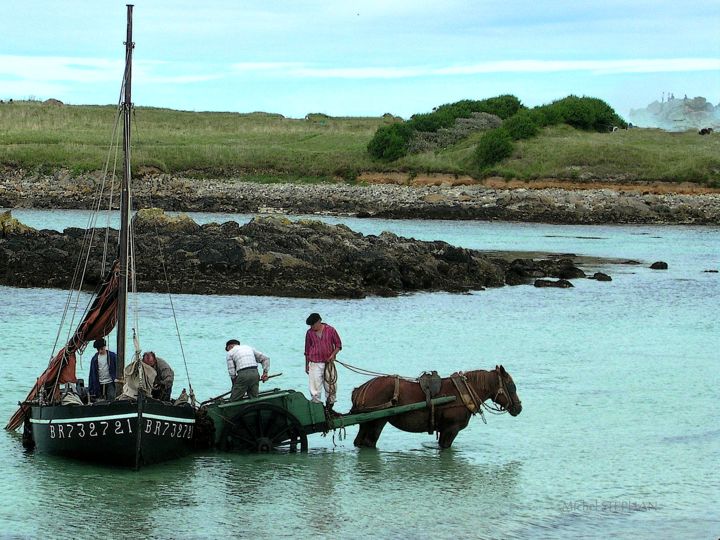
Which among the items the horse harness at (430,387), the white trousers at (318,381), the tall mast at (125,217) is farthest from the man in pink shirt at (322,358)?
the tall mast at (125,217)

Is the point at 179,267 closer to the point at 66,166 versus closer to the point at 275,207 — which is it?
the point at 275,207

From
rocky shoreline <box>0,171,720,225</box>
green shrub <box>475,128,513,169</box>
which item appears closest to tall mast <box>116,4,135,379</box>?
rocky shoreline <box>0,171,720,225</box>

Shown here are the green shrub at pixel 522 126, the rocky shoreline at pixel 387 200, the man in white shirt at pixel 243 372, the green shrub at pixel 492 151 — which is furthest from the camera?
the green shrub at pixel 522 126

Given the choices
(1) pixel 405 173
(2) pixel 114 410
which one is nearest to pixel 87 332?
(2) pixel 114 410

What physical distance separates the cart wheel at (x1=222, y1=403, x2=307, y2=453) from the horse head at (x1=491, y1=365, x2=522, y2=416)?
9.50 feet

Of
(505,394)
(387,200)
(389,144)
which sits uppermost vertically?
(389,144)

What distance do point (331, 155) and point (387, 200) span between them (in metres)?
18.1

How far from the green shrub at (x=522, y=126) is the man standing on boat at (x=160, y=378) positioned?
274ft

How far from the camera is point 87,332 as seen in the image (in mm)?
18000

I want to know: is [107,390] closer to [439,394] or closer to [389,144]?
[439,394]

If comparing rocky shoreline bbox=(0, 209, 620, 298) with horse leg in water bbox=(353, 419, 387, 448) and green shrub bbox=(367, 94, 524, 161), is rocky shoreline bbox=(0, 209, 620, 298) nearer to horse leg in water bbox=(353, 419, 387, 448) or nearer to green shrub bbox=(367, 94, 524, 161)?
horse leg in water bbox=(353, 419, 387, 448)

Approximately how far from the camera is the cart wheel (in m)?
17.2

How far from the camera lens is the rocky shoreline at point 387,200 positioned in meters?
77.1

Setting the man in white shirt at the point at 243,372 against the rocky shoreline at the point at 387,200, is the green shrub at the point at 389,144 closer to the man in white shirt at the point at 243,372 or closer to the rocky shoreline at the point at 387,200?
the rocky shoreline at the point at 387,200
